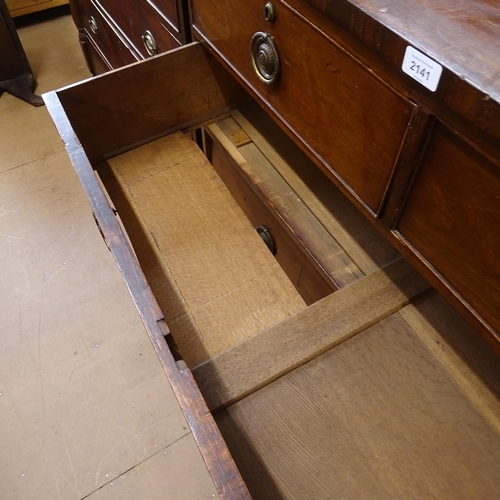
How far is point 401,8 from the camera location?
42 cm

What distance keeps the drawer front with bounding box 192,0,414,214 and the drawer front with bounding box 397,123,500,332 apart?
0.14 ft

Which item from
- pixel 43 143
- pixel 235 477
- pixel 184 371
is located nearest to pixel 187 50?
pixel 184 371

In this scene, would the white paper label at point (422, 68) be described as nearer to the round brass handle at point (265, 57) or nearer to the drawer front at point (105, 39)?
the round brass handle at point (265, 57)

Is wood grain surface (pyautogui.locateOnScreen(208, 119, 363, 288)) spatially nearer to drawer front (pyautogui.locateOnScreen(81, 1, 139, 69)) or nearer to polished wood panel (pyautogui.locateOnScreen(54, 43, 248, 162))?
polished wood panel (pyautogui.locateOnScreen(54, 43, 248, 162))

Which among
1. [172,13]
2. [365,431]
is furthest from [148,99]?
[365,431]

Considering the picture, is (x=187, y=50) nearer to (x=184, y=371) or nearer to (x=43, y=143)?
(x=184, y=371)

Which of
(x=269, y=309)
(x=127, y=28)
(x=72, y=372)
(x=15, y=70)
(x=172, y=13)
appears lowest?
(x=72, y=372)

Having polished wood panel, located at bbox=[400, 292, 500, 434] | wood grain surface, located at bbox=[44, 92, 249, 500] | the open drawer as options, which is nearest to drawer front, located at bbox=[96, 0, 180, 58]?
the open drawer

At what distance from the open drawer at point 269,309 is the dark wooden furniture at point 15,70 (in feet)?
4.02

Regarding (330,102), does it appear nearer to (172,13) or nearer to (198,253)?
(198,253)

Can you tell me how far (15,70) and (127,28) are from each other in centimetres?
102

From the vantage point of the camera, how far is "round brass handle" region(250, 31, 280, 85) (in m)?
0.61

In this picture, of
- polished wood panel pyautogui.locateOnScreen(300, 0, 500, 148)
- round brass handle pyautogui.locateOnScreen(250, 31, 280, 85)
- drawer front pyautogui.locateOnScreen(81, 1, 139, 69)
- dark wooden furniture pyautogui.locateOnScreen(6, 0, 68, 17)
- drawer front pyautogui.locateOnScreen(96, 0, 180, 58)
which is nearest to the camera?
polished wood panel pyautogui.locateOnScreen(300, 0, 500, 148)

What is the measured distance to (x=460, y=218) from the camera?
0.44 meters
